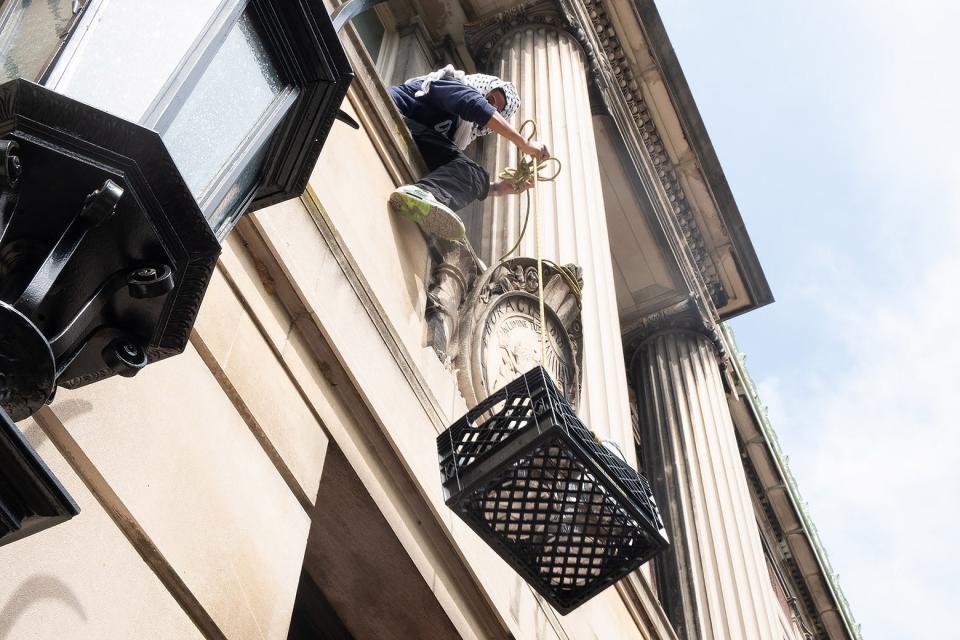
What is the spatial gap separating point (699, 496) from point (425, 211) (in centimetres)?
788

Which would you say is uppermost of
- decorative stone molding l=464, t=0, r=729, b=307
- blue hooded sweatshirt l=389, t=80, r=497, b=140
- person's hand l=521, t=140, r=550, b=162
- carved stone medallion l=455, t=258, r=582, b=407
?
decorative stone molding l=464, t=0, r=729, b=307

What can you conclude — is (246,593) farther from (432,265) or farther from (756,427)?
(756,427)

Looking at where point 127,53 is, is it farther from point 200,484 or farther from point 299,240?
point 299,240

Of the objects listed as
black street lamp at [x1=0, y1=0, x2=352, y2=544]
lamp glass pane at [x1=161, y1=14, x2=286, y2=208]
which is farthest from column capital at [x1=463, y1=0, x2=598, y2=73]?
black street lamp at [x1=0, y1=0, x2=352, y2=544]

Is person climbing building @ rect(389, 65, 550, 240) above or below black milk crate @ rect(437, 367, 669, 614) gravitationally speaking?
above

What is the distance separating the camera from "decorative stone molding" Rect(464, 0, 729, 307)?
1367 cm

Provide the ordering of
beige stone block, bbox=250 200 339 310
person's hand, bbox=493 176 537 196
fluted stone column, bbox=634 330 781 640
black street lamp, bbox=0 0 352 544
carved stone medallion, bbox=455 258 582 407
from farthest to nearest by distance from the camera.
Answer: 1. fluted stone column, bbox=634 330 781 640
2. person's hand, bbox=493 176 537 196
3. carved stone medallion, bbox=455 258 582 407
4. beige stone block, bbox=250 200 339 310
5. black street lamp, bbox=0 0 352 544

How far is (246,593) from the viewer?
3.65 meters

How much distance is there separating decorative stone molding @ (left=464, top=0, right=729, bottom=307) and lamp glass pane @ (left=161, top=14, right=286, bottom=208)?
1101 cm

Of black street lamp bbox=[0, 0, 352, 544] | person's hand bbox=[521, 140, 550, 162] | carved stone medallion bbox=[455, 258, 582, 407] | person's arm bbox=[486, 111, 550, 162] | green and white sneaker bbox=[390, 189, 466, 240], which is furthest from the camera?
person's hand bbox=[521, 140, 550, 162]

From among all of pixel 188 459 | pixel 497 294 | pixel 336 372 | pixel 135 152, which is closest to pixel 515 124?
pixel 497 294

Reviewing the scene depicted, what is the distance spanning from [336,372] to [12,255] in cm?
270

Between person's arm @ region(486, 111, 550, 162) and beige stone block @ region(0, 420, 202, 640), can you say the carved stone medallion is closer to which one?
person's arm @ region(486, 111, 550, 162)

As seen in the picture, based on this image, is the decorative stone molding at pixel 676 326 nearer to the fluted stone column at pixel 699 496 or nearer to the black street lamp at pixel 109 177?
the fluted stone column at pixel 699 496
